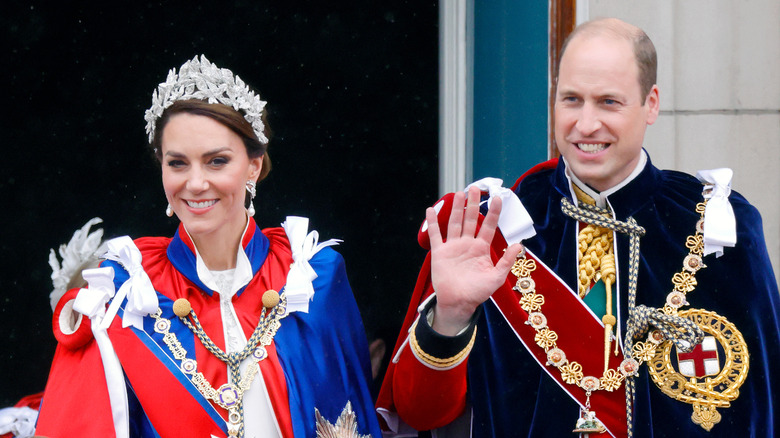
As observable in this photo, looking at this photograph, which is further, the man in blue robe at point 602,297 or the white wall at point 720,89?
the white wall at point 720,89

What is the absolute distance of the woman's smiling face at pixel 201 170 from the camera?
10.1 ft

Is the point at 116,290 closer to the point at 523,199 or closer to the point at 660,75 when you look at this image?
the point at 523,199

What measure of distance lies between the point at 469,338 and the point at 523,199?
50cm

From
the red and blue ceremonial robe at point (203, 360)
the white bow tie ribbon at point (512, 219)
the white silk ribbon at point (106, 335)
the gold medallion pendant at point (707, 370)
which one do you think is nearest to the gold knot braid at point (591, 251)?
the white bow tie ribbon at point (512, 219)

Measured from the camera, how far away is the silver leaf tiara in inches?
123

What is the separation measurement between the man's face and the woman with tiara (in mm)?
838

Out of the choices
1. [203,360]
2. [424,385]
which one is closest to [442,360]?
[424,385]

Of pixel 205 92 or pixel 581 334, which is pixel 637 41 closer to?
pixel 581 334

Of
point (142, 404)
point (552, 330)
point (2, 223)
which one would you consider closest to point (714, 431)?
point (552, 330)

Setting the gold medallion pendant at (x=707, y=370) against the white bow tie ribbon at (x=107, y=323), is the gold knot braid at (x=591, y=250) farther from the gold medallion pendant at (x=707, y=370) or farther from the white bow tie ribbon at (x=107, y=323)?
the white bow tie ribbon at (x=107, y=323)

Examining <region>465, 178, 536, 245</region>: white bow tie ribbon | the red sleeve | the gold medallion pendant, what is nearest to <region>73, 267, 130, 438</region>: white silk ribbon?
the red sleeve

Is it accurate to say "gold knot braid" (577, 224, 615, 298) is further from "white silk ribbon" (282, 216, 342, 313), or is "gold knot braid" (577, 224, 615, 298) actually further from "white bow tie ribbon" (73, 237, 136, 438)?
"white bow tie ribbon" (73, 237, 136, 438)

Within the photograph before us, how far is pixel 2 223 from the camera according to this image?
550 centimetres

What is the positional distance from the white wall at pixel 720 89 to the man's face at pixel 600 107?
50.0 inches
